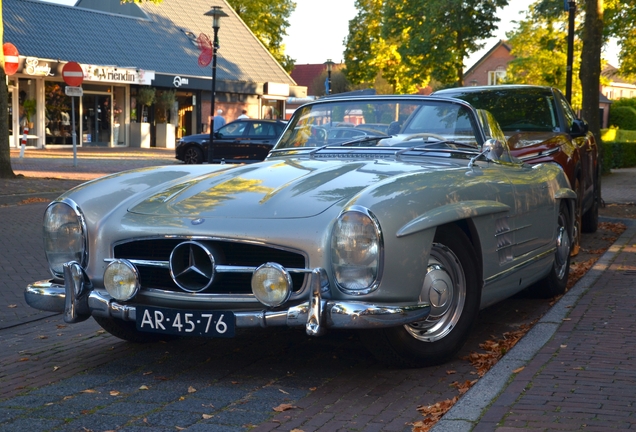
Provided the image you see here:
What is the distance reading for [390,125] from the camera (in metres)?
5.75

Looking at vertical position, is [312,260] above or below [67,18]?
below

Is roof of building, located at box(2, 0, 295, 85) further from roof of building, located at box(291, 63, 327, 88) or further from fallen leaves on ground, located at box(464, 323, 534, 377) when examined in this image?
roof of building, located at box(291, 63, 327, 88)

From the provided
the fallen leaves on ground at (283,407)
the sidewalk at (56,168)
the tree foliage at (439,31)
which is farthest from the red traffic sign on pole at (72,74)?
the fallen leaves on ground at (283,407)

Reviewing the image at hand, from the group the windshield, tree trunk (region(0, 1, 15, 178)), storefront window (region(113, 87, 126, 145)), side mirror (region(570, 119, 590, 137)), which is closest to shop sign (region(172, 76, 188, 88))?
storefront window (region(113, 87, 126, 145))

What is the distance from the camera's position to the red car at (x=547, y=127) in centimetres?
946

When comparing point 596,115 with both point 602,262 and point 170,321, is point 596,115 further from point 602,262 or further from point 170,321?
point 170,321

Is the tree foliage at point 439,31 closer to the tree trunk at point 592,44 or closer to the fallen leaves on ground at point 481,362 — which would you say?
the tree trunk at point 592,44

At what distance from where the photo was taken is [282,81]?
45.7 m

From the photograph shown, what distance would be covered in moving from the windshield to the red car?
370 cm

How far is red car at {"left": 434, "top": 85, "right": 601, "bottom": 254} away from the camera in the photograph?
372 inches

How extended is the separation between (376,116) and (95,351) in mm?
2340

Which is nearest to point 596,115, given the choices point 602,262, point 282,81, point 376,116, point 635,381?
point 602,262

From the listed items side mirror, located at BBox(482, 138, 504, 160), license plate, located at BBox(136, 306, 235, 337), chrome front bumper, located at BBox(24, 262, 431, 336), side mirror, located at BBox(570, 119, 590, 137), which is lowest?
license plate, located at BBox(136, 306, 235, 337)

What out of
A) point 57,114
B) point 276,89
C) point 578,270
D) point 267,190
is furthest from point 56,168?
point 276,89
